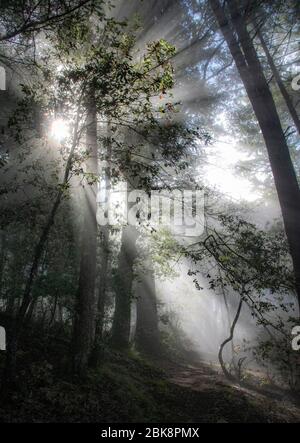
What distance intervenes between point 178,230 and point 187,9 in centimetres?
1424

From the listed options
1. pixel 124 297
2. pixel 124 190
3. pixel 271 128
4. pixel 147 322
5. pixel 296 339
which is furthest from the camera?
pixel 147 322

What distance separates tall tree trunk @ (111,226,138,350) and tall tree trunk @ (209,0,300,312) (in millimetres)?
7296

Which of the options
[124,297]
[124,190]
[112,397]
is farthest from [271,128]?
[124,297]

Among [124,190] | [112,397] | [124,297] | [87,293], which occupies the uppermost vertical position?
[124,190]

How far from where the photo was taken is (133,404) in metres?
8.63

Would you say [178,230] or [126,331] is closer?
[126,331]

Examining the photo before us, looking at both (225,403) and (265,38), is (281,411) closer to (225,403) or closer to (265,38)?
(225,403)

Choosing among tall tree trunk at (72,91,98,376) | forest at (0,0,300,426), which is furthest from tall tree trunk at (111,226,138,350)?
tall tree trunk at (72,91,98,376)

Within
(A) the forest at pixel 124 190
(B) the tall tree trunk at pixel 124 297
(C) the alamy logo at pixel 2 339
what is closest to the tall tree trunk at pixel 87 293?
(A) the forest at pixel 124 190

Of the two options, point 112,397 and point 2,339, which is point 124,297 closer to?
point 112,397

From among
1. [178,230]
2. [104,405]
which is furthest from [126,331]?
[178,230]

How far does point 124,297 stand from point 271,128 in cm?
960

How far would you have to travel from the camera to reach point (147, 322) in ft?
59.4

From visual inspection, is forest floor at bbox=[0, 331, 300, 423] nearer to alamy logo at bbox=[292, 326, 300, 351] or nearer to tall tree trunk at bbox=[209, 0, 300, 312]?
alamy logo at bbox=[292, 326, 300, 351]
